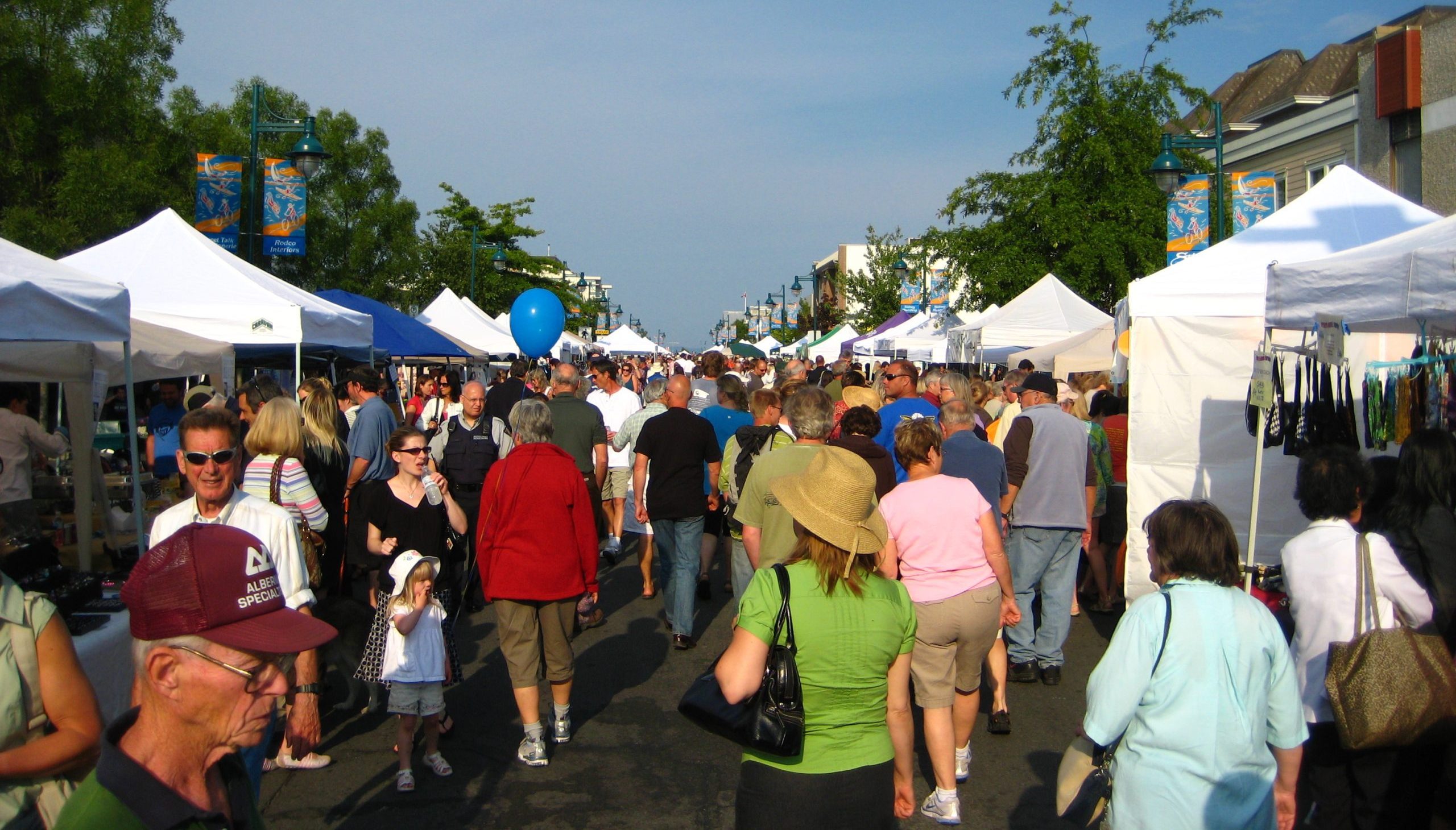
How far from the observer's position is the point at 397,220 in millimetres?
41281

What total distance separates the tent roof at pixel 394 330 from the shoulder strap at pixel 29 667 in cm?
1284

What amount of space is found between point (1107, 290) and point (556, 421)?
49.2ft

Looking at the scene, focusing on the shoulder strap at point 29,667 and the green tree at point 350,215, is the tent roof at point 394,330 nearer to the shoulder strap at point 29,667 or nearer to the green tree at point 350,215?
the shoulder strap at point 29,667

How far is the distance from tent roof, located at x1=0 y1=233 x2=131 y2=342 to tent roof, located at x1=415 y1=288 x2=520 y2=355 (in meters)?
14.5

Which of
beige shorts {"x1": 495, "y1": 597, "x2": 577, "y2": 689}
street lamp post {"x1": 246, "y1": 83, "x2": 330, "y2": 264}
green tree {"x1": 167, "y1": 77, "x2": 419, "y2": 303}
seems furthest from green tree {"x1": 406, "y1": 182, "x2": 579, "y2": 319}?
beige shorts {"x1": 495, "y1": 597, "x2": 577, "y2": 689}

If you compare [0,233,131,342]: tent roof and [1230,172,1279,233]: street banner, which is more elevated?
[1230,172,1279,233]: street banner

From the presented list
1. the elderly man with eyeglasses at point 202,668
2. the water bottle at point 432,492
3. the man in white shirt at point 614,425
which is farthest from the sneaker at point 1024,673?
the elderly man with eyeglasses at point 202,668

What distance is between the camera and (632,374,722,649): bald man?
788 centimetres

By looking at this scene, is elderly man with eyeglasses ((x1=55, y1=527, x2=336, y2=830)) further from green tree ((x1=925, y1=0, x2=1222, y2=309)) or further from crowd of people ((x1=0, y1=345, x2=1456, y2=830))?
green tree ((x1=925, y1=0, x2=1222, y2=309))

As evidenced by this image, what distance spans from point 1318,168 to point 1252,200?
1650 cm

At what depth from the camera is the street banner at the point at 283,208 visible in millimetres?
13773

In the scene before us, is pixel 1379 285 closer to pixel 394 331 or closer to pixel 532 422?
pixel 532 422

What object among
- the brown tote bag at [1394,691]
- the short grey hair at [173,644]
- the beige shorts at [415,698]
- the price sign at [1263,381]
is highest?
the price sign at [1263,381]

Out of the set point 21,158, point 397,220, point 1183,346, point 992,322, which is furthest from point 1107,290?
point 397,220
